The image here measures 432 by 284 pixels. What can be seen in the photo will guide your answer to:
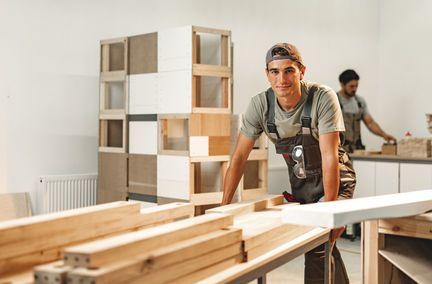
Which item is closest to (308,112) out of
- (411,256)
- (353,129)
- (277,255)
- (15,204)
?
(411,256)

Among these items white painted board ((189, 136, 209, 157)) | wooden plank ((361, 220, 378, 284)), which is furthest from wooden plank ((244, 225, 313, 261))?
white painted board ((189, 136, 209, 157))

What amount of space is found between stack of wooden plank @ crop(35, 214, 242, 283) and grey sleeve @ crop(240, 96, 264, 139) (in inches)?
44.5

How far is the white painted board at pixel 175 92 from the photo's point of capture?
15.1 ft

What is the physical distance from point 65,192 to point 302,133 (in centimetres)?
299

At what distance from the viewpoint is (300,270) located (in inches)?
207

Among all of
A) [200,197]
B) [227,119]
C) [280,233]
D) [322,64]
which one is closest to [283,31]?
[322,64]

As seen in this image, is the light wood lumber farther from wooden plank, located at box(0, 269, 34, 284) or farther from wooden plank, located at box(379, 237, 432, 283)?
wooden plank, located at box(0, 269, 34, 284)

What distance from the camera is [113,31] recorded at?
5.74 meters

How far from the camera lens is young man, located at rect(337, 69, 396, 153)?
22.6 feet

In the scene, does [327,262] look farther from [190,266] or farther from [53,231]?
[53,231]

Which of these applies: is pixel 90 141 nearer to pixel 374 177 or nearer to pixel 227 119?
pixel 227 119

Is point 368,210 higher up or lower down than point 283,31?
lower down

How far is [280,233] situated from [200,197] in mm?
2384

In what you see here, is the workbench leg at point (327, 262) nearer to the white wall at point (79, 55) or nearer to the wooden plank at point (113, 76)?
the wooden plank at point (113, 76)
